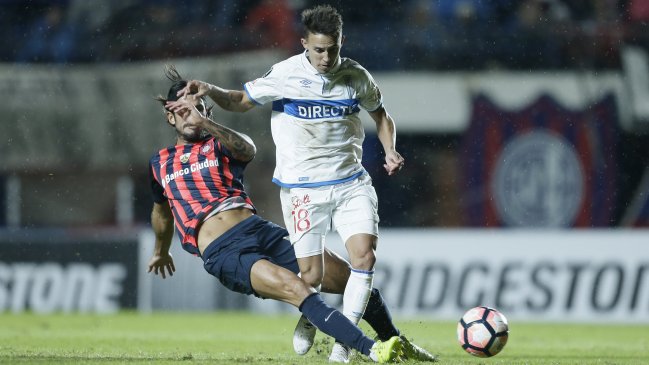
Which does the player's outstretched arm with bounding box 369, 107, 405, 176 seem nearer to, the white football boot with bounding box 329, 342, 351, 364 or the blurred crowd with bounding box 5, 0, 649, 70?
the white football boot with bounding box 329, 342, 351, 364

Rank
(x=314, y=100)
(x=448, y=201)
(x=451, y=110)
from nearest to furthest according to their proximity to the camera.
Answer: (x=314, y=100) < (x=448, y=201) < (x=451, y=110)

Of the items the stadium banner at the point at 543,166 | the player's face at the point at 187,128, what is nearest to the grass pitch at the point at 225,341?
the player's face at the point at 187,128

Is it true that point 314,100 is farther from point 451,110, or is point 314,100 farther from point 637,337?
point 451,110

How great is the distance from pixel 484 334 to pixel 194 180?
6.15 feet

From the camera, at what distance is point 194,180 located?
651cm

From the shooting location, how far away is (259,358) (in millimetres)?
6488

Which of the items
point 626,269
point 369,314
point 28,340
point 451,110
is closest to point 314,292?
point 369,314

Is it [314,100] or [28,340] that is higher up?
[314,100]

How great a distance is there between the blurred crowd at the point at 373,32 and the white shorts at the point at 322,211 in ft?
24.1

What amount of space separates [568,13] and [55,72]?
631 centimetres

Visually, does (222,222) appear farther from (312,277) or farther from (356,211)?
(356,211)

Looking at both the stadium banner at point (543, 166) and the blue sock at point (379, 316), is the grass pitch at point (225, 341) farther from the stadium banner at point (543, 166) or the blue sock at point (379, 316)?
the stadium banner at point (543, 166)

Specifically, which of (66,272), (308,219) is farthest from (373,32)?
(308,219)

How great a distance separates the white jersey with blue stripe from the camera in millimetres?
6359
